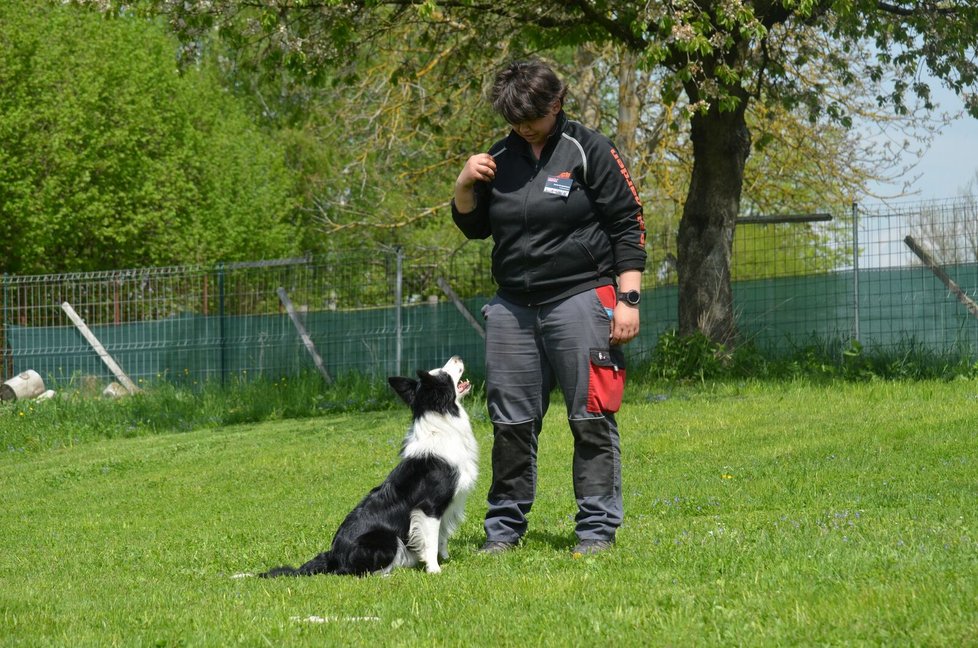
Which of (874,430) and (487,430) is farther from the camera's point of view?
(487,430)

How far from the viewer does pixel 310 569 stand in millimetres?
5562

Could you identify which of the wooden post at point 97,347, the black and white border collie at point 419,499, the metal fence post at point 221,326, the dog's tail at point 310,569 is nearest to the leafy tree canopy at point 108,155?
the wooden post at point 97,347

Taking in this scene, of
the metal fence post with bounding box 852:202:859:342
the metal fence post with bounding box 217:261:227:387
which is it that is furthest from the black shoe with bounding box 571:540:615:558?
the metal fence post with bounding box 217:261:227:387

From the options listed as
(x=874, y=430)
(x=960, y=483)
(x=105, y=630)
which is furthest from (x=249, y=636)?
(x=874, y=430)

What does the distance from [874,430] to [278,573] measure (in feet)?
18.8

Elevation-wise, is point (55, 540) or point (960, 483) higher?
point (960, 483)

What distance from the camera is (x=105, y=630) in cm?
446

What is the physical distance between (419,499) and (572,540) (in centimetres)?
98

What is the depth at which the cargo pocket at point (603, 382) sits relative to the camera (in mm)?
5441

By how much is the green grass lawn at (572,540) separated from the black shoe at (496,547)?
79 millimetres

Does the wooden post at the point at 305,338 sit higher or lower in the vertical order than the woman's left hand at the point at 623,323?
lower

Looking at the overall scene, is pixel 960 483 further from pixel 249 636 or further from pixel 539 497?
pixel 249 636

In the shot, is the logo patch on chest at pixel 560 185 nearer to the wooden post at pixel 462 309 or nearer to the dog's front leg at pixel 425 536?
the dog's front leg at pixel 425 536

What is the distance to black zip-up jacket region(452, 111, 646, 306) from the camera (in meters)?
5.43
